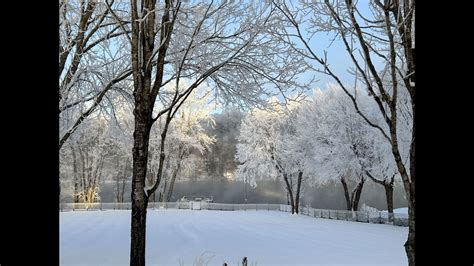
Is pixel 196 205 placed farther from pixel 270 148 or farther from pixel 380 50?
pixel 380 50

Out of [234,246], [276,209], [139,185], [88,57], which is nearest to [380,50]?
[139,185]

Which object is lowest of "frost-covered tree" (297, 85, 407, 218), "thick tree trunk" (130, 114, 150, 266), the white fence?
the white fence

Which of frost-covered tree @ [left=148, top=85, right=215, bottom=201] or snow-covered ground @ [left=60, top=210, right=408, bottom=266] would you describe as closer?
snow-covered ground @ [left=60, top=210, right=408, bottom=266]

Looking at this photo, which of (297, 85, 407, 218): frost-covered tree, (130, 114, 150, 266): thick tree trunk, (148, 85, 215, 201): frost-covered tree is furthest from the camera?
(148, 85, 215, 201): frost-covered tree

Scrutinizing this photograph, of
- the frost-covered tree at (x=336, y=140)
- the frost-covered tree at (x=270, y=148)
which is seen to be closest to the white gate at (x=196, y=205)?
the frost-covered tree at (x=270, y=148)

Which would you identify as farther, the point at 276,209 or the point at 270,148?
the point at 276,209

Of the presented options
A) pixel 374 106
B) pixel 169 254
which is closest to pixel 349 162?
pixel 374 106

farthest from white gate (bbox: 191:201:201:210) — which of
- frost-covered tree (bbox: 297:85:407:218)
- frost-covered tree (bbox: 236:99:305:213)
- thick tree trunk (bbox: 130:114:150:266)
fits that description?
thick tree trunk (bbox: 130:114:150:266)

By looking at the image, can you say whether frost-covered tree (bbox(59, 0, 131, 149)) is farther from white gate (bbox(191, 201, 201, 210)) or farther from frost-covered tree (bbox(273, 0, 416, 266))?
white gate (bbox(191, 201, 201, 210))

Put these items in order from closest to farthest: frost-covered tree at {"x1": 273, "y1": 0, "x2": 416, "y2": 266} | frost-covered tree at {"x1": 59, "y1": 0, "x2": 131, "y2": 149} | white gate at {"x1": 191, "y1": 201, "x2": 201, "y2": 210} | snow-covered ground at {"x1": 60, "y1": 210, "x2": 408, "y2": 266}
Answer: frost-covered tree at {"x1": 273, "y1": 0, "x2": 416, "y2": 266}
frost-covered tree at {"x1": 59, "y1": 0, "x2": 131, "y2": 149}
snow-covered ground at {"x1": 60, "y1": 210, "x2": 408, "y2": 266}
white gate at {"x1": 191, "y1": 201, "x2": 201, "y2": 210}

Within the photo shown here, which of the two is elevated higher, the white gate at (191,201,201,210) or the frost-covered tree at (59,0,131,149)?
the frost-covered tree at (59,0,131,149)
